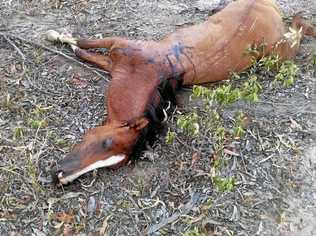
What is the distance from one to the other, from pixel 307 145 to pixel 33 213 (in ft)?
6.41

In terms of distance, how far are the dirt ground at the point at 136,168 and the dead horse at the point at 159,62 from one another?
0.14 m

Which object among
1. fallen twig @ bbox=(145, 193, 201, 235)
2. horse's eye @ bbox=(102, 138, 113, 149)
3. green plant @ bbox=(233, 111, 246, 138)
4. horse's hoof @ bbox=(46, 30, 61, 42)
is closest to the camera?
fallen twig @ bbox=(145, 193, 201, 235)

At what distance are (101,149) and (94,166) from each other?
120 millimetres

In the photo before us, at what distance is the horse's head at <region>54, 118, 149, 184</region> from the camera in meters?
3.55

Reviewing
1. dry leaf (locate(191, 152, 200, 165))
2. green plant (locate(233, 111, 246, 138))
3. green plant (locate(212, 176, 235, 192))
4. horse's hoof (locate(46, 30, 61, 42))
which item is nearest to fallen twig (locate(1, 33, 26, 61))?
horse's hoof (locate(46, 30, 61, 42))

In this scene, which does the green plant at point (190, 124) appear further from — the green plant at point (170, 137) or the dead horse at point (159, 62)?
the dead horse at point (159, 62)

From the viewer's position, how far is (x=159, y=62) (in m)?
4.22

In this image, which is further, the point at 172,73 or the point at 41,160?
the point at 172,73

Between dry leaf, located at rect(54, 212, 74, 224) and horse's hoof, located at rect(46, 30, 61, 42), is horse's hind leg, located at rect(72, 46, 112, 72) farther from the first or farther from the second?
dry leaf, located at rect(54, 212, 74, 224)

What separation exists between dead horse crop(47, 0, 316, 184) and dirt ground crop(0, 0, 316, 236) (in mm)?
137

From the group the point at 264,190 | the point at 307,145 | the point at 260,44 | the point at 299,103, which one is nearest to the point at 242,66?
the point at 260,44

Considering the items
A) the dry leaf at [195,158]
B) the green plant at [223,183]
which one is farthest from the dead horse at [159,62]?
the green plant at [223,183]

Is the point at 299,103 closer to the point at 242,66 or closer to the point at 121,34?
the point at 242,66

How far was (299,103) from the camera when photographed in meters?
4.36
